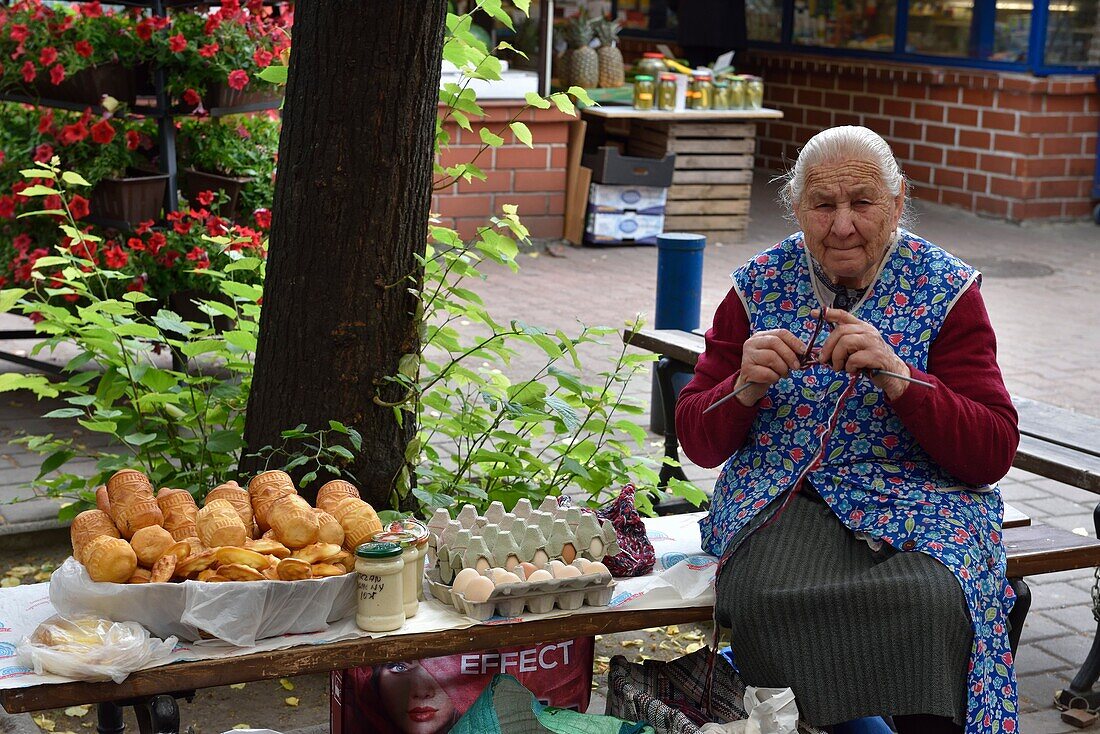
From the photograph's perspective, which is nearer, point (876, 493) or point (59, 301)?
point (876, 493)

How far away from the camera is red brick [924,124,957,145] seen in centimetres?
1178

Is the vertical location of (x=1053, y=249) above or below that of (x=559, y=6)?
below

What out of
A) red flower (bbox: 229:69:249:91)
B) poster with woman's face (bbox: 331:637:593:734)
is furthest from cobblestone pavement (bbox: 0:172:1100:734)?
red flower (bbox: 229:69:249:91)

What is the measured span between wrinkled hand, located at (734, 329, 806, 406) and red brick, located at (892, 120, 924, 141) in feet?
32.9

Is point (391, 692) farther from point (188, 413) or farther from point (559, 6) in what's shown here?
point (559, 6)

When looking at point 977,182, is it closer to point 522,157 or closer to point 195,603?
point 522,157

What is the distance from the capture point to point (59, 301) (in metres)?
5.55

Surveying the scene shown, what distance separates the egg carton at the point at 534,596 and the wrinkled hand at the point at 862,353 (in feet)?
2.00

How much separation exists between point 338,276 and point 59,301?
109 inches

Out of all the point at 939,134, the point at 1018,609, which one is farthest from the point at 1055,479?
the point at 939,134

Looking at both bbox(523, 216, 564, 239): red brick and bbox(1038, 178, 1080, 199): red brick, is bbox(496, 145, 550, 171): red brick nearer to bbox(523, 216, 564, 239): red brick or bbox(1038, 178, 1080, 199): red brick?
bbox(523, 216, 564, 239): red brick

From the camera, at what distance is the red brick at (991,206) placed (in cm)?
1150

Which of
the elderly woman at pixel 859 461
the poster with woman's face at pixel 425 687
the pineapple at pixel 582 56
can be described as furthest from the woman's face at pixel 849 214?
the pineapple at pixel 582 56

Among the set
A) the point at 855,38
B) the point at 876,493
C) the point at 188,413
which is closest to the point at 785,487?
the point at 876,493
